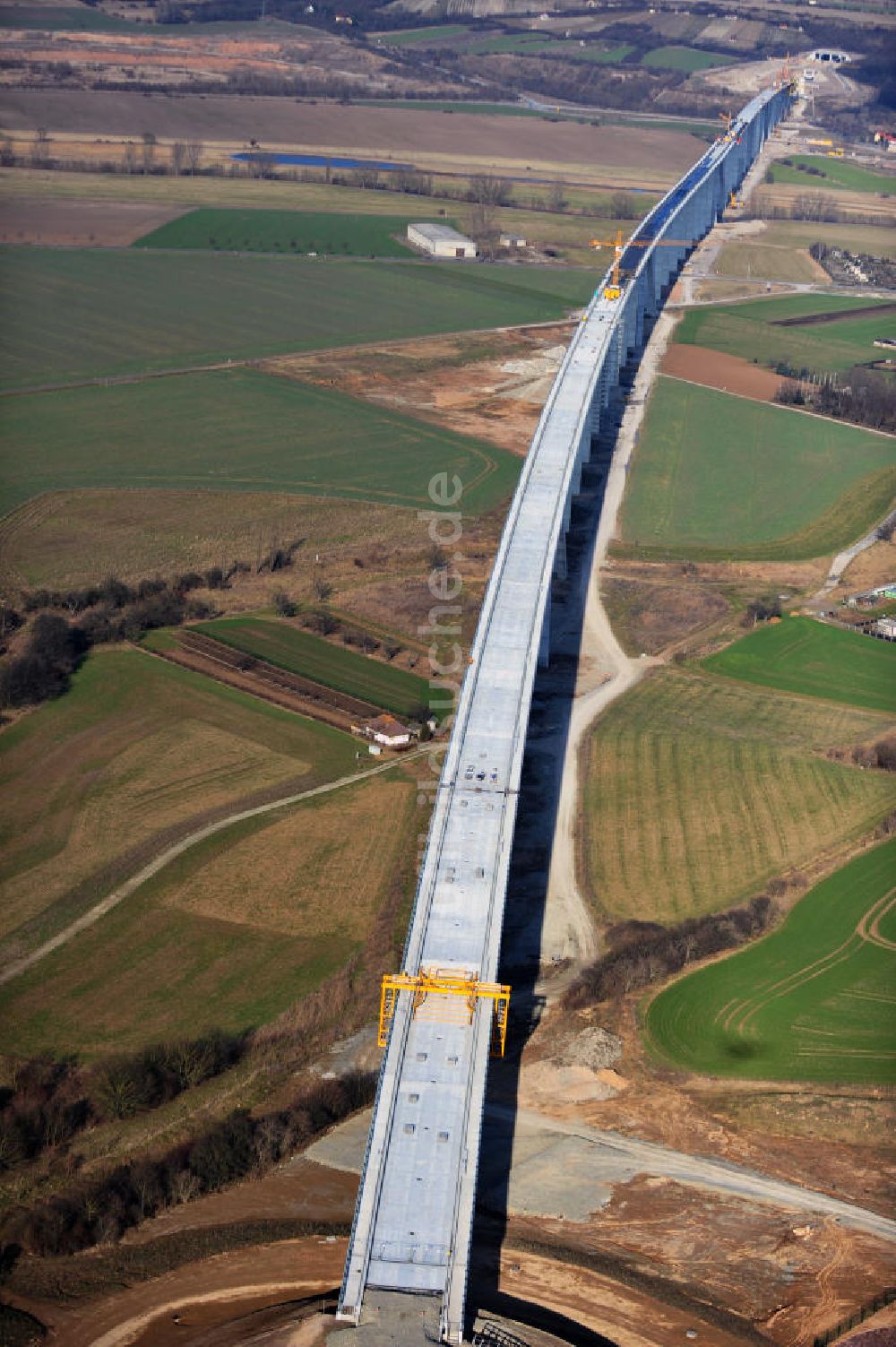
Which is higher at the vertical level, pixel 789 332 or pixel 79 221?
pixel 79 221

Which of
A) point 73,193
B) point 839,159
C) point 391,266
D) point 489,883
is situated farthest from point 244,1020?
point 839,159

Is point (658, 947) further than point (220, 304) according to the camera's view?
No

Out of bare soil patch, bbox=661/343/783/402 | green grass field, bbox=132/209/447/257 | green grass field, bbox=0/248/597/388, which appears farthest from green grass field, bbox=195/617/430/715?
green grass field, bbox=132/209/447/257

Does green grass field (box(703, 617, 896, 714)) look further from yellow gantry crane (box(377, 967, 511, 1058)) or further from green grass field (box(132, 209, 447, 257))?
green grass field (box(132, 209, 447, 257))

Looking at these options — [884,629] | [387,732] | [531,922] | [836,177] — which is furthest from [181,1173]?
[836,177]

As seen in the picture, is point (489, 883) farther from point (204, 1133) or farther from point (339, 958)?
point (204, 1133)

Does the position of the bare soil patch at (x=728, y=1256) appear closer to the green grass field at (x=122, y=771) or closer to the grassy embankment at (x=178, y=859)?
the grassy embankment at (x=178, y=859)

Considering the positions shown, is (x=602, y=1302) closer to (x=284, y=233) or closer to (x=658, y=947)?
(x=658, y=947)

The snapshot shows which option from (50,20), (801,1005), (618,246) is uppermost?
(50,20)
